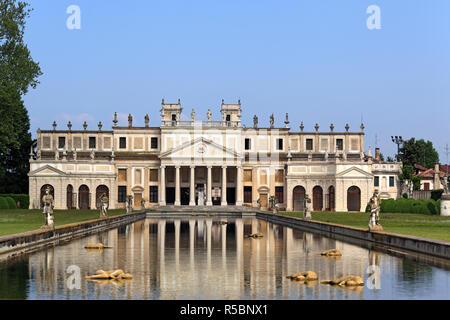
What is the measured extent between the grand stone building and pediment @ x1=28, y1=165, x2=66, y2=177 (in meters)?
0.13

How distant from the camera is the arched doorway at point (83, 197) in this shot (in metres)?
94.2

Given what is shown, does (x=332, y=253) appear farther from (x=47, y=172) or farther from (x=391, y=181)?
(x=391, y=181)

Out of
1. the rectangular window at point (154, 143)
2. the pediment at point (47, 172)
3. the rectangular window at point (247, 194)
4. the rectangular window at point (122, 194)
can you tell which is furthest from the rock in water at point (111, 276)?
the rectangular window at point (154, 143)

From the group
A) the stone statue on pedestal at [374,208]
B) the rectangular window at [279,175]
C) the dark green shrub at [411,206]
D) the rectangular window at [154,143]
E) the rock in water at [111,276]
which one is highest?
the rectangular window at [154,143]

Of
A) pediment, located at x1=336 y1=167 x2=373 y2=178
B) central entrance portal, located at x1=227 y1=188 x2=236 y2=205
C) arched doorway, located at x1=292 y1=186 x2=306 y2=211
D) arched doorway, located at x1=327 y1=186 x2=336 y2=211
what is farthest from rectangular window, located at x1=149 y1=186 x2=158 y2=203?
pediment, located at x1=336 y1=167 x2=373 y2=178

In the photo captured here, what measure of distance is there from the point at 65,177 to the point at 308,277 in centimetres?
7756

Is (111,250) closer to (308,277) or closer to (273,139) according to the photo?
(308,277)

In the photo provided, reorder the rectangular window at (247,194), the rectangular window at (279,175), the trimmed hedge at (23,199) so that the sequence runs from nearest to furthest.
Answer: the trimmed hedge at (23,199)
the rectangular window at (279,175)
the rectangular window at (247,194)

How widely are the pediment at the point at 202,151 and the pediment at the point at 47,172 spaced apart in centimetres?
1537

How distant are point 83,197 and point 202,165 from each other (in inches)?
684

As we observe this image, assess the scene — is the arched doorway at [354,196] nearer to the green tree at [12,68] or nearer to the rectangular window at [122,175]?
the rectangular window at [122,175]

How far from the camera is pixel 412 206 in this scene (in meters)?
70.4

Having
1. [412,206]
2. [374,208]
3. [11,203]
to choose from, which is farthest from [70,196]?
[374,208]

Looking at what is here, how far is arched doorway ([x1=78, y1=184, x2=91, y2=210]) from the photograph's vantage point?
9425cm
